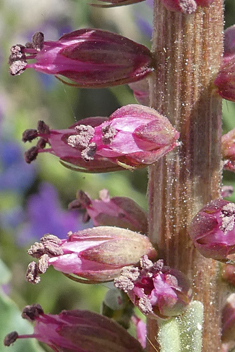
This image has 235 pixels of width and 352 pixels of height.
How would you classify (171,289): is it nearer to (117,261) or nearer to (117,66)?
(117,261)

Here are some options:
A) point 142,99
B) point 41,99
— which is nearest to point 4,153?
point 41,99

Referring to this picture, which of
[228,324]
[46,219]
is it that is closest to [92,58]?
[228,324]

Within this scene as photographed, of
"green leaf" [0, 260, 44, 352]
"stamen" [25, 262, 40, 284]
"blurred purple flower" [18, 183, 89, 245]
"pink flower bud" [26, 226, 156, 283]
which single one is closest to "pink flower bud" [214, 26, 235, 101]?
"pink flower bud" [26, 226, 156, 283]

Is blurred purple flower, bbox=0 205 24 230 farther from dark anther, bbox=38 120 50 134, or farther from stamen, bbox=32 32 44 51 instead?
stamen, bbox=32 32 44 51

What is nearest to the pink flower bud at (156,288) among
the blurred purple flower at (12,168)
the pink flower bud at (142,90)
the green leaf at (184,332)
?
the green leaf at (184,332)

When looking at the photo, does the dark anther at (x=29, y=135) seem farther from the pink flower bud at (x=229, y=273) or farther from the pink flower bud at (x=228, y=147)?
the pink flower bud at (x=229, y=273)
